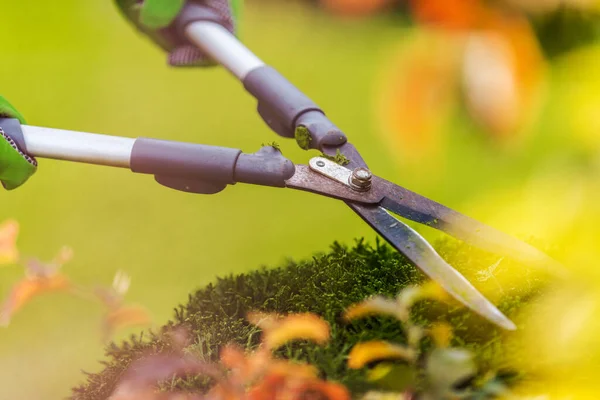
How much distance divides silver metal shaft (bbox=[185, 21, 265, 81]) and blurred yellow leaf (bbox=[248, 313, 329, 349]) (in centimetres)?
26

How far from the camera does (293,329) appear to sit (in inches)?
17.0

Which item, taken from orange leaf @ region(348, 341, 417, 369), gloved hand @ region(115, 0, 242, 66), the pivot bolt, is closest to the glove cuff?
gloved hand @ region(115, 0, 242, 66)

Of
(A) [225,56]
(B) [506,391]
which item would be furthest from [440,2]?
(B) [506,391]

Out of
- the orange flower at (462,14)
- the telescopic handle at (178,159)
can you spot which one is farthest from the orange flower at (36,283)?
the orange flower at (462,14)

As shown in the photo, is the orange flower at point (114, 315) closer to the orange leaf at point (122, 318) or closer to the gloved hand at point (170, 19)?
the orange leaf at point (122, 318)

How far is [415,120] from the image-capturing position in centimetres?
63

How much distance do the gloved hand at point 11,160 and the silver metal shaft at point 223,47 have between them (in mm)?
206

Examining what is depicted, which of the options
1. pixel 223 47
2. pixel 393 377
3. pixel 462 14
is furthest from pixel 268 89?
pixel 393 377

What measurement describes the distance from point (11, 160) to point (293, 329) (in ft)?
0.89

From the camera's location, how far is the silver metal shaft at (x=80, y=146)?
0.49m

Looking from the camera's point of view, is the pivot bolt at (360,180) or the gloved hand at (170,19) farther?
the gloved hand at (170,19)

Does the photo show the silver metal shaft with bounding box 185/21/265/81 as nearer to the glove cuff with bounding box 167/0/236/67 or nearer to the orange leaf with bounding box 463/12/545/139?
the glove cuff with bounding box 167/0/236/67

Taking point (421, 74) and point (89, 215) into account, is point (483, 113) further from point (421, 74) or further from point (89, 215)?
point (89, 215)

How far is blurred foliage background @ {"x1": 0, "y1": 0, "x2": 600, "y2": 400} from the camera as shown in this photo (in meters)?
0.38
